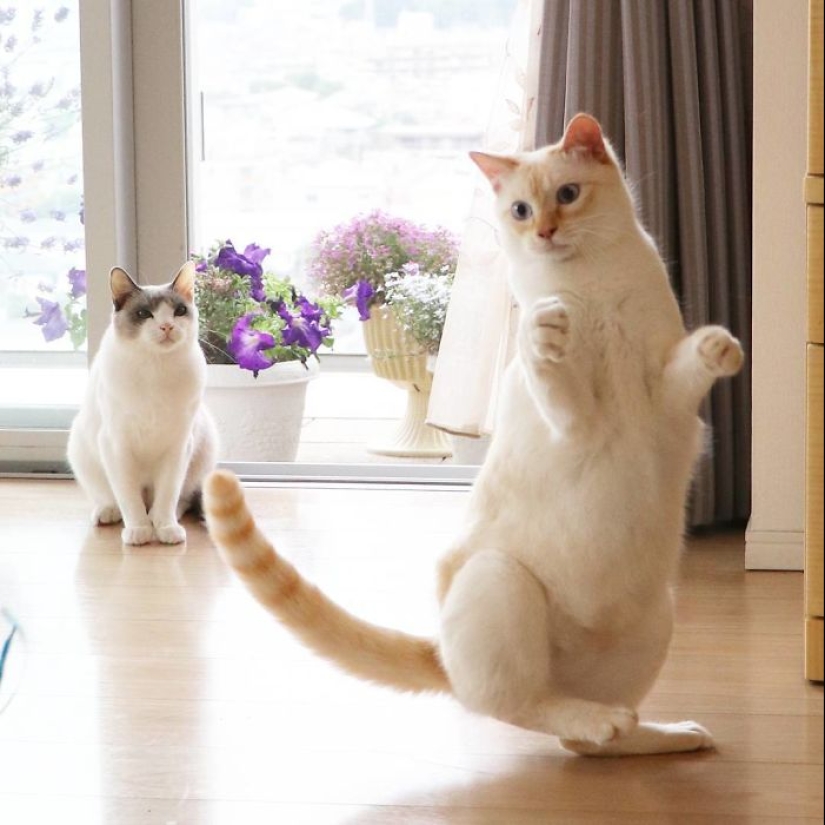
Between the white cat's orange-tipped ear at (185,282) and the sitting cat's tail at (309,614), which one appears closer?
the sitting cat's tail at (309,614)

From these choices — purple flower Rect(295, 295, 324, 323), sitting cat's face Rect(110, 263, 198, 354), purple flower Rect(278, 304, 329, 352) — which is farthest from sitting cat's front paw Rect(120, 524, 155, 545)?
purple flower Rect(295, 295, 324, 323)

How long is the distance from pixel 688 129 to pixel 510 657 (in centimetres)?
158

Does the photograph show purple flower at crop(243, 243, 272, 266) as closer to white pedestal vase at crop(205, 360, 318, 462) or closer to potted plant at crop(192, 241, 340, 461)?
potted plant at crop(192, 241, 340, 461)

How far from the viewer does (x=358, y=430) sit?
4316 millimetres

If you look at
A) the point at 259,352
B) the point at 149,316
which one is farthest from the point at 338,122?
the point at 149,316

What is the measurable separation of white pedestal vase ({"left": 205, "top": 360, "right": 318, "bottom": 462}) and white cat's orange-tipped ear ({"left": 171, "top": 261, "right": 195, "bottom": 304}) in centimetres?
83

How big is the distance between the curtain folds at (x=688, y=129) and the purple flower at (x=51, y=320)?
146 cm

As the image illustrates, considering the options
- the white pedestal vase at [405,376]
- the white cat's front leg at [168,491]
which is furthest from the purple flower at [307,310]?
A: the white cat's front leg at [168,491]

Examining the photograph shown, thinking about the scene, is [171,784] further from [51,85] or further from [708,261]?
[51,85]

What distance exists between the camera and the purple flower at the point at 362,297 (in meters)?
3.85

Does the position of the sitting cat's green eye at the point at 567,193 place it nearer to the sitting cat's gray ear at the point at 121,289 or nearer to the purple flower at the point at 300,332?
the sitting cat's gray ear at the point at 121,289

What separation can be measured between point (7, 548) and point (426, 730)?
52.5 inches

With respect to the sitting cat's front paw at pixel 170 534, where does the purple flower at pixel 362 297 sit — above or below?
above

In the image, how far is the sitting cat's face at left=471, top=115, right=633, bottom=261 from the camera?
1.52 metres
